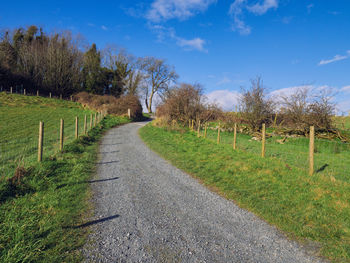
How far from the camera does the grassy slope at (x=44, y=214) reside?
2916 mm

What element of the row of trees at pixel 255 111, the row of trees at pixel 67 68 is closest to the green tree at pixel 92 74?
the row of trees at pixel 67 68

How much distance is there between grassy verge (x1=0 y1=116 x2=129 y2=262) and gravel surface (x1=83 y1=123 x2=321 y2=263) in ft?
0.92

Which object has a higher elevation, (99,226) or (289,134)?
(289,134)

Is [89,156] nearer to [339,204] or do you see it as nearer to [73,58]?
[339,204]

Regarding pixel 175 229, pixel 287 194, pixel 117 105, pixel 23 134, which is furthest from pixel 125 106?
pixel 175 229

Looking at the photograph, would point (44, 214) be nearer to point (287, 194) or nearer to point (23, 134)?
point (287, 194)

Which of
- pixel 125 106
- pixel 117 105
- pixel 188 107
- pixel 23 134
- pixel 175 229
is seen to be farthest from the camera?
pixel 125 106

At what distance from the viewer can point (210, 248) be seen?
10.7 feet

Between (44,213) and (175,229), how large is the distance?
2.47 meters

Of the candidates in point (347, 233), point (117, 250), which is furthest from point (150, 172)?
point (347, 233)

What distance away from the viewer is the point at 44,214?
401 centimetres

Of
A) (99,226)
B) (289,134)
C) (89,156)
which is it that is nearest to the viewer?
(99,226)

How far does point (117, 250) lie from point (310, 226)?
138 inches

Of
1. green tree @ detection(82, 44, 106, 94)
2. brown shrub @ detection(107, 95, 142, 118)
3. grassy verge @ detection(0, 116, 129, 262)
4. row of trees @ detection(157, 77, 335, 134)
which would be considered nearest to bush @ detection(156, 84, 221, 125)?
row of trees @ detection(157, 77, 335, 134)
